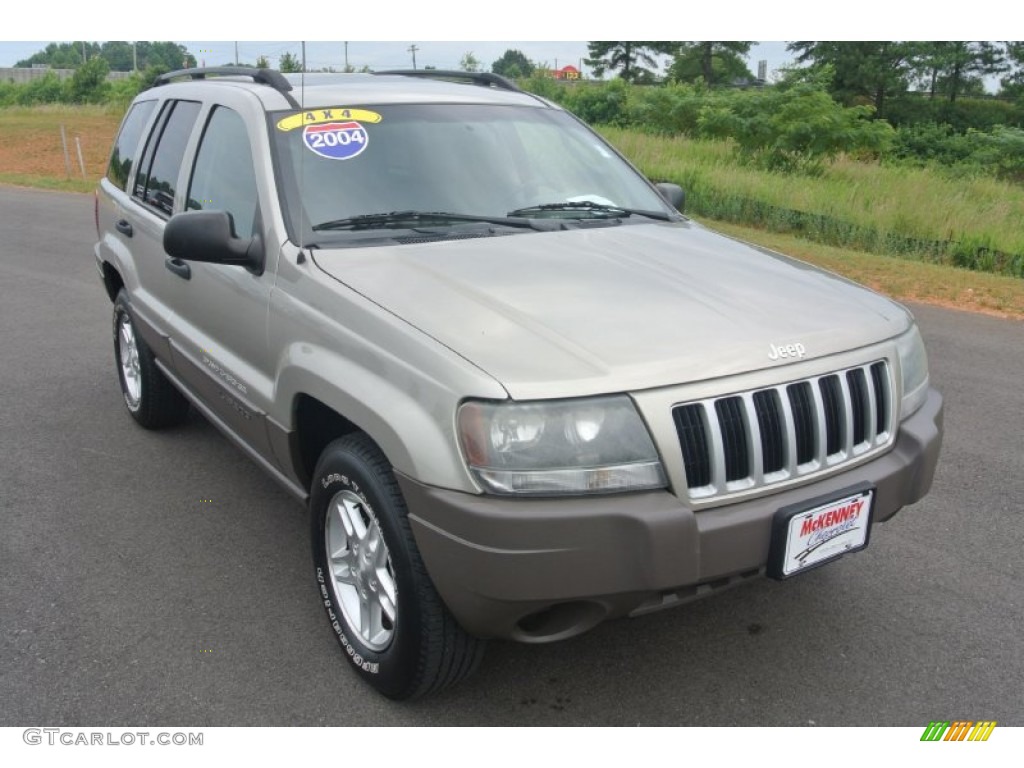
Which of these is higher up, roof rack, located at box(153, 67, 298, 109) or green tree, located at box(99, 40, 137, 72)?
green tree, located at box(99, 40, 137, 72)

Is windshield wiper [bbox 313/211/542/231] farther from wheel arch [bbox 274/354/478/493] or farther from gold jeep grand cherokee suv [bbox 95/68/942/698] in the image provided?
wheel arch [bbox 274/354/478/493]

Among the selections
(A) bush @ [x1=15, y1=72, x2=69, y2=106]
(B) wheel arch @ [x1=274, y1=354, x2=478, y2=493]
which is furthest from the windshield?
(A) bush @ [x1=15, y1=72, x2=69, y2=106]

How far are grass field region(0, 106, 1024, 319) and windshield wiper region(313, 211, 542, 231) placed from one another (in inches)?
259

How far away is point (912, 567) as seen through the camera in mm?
3740

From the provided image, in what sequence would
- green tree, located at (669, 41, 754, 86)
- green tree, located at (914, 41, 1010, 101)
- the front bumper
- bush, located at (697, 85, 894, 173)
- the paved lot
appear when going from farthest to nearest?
green tree, located at (669, 41, 754, 86) < green tree, located at (914, 41, 1010, 101) < bush, located at (697, 85, 894, 173) < the paved lot < the front bumper

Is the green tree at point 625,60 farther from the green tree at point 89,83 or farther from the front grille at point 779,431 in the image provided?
the front grille at point 779,431

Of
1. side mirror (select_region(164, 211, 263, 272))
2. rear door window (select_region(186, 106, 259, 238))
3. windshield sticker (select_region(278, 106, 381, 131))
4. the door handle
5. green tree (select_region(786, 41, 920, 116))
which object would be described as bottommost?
the door handle

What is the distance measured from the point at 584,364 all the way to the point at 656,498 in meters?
0.40

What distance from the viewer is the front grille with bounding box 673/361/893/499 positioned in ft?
8.13

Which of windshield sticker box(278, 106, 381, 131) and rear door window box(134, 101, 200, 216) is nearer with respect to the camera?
windshield sticker box(278, 106, 381, 131)

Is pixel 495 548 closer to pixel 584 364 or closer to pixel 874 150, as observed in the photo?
Result: pixel 584 364

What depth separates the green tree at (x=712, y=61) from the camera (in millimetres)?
58000

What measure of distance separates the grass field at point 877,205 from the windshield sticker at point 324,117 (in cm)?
688

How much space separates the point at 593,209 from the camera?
3.88 meters
